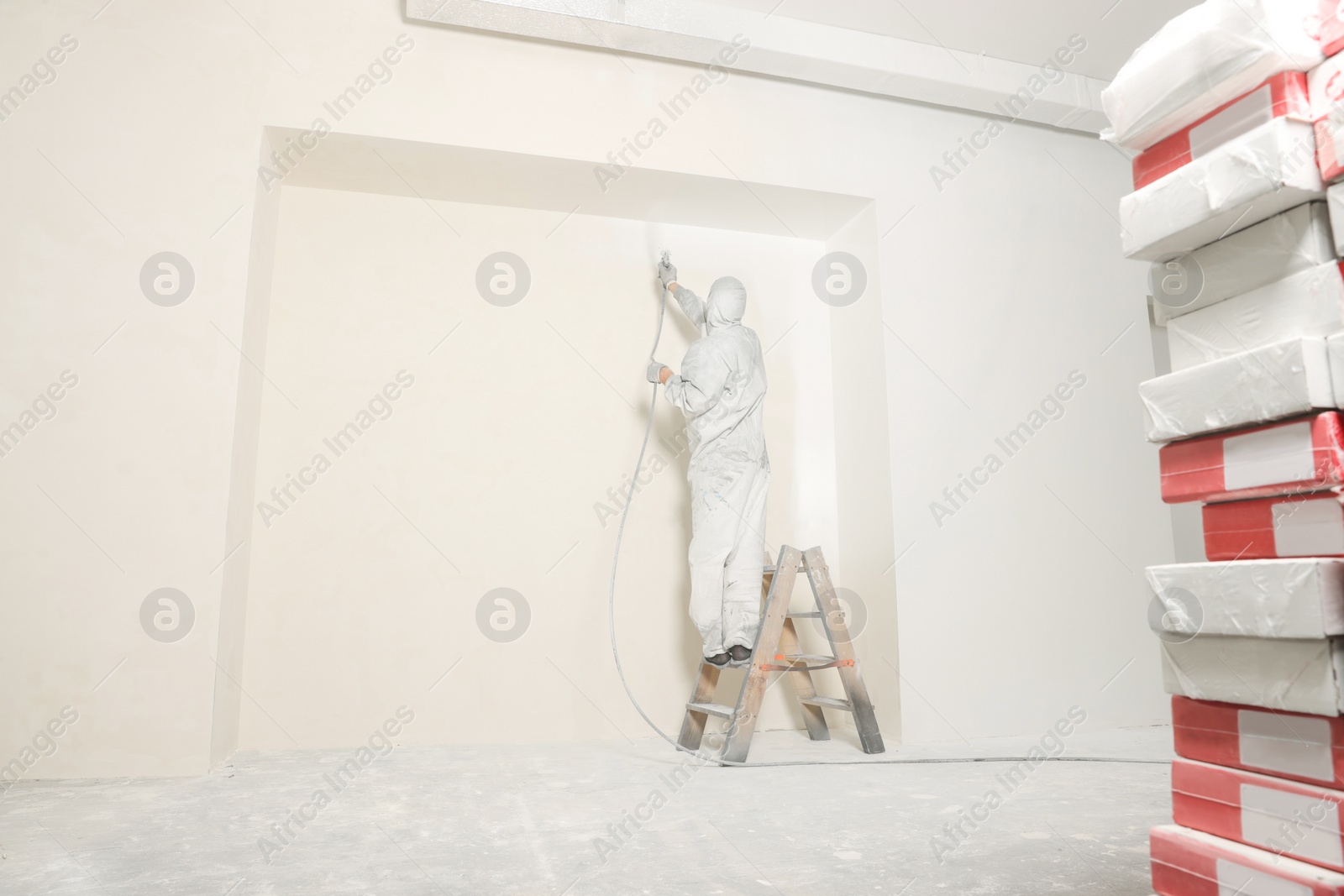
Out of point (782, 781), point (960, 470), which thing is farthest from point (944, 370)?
point (782, 781)

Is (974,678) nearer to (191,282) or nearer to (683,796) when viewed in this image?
(683,796)

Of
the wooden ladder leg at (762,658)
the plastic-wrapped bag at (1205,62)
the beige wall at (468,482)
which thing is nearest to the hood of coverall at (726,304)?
the beige wall at (468,482)

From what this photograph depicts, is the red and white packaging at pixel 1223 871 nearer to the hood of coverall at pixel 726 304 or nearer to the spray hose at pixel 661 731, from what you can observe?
the spray hose at pixel 661 731

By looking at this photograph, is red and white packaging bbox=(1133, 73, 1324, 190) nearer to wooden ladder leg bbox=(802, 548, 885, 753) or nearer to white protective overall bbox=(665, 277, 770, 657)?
white protective overall bbox=(665, 277, 770, 657)

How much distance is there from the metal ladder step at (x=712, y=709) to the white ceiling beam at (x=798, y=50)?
2708mm

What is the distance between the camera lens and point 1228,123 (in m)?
1.33

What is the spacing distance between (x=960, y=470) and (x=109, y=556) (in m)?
3.33

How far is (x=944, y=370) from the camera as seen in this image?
368 cm

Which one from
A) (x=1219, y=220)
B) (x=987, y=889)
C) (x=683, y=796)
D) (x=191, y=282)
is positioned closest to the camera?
(x=1219, y=220)

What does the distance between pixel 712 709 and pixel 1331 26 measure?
8.60 feet

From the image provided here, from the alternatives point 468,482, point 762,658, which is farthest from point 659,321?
point 762,658

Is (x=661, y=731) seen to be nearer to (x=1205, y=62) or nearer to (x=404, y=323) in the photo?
(x=404, y=323)

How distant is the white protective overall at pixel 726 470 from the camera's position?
10.3 ft

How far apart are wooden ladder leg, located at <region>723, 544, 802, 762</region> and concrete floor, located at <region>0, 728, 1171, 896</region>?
12 cm
